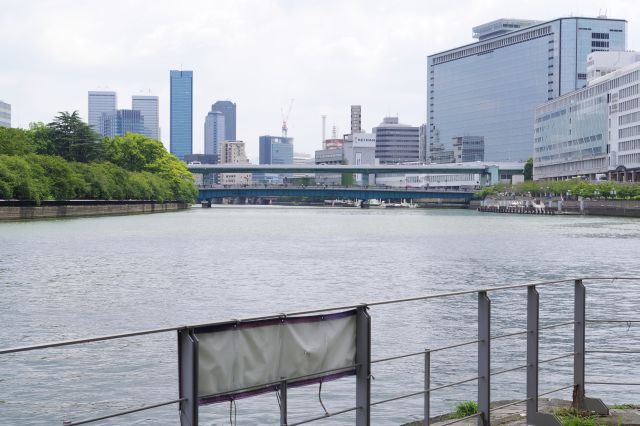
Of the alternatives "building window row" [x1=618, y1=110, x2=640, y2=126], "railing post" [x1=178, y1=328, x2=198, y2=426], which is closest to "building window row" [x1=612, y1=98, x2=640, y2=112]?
"building window row" [x1=618, y1=110, x2=640, y2=126]

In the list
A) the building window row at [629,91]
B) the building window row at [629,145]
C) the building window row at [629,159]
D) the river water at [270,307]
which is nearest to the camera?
the river water at [270,307]

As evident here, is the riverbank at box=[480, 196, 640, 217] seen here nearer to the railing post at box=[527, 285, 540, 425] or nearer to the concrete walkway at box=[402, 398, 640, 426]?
the concrete walkway at box=[402, 398, 640, 426]

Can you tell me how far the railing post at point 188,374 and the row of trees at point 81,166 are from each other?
101423 millimetres

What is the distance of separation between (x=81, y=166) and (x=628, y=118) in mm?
101069

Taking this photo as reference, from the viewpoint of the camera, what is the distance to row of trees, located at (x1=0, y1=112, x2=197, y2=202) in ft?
370

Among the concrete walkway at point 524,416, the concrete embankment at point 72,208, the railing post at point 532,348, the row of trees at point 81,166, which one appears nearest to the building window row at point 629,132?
the row of trees at point 81,166

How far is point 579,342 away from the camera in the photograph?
466 inches

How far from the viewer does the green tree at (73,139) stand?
16100cm

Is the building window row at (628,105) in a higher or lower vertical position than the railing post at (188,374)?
higher

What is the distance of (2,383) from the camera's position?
2055 centimetres

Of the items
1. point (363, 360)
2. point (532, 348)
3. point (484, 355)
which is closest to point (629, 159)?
point (532, 348)

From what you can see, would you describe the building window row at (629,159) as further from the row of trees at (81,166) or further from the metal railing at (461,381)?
the metal railing at (461,381)

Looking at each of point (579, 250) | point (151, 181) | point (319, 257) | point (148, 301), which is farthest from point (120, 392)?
point (151, 181)

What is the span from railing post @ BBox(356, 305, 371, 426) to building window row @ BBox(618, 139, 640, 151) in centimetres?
18408
